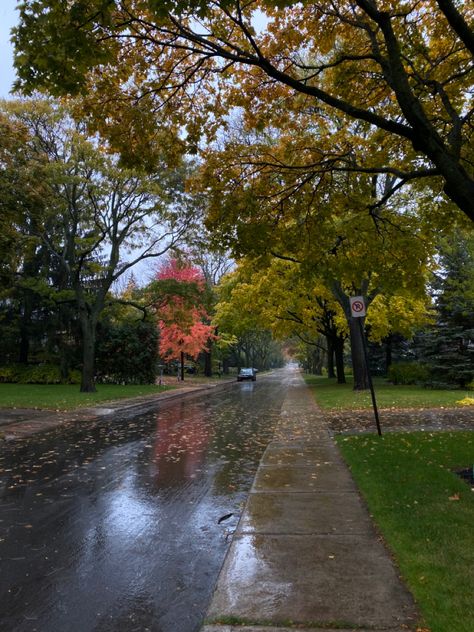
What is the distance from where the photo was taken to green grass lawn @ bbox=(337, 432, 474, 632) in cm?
355

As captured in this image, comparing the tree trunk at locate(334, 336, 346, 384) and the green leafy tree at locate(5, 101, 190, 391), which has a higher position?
the green leafy tree at locate(5, 101, 190, 391)

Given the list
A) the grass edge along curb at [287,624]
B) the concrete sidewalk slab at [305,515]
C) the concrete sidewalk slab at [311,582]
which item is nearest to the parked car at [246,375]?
the concrete sidewalk slab at [305,515]

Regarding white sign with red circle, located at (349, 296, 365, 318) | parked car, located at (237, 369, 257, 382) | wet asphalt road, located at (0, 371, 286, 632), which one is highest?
white sign with red circle, located at (349, 296, 365, 318)

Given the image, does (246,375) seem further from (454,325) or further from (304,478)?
(304,478)

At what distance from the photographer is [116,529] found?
17.8 feet

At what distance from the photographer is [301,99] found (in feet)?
32.0

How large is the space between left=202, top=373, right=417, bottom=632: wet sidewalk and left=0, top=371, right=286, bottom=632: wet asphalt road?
0.84ft

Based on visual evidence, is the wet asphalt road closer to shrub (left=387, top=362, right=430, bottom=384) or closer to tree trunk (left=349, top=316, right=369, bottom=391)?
tree trunk (left=349, top=316, right=369, bottom=391)

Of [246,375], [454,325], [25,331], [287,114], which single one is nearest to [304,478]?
[287,114]

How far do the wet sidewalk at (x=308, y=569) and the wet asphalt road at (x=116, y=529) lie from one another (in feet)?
0.84

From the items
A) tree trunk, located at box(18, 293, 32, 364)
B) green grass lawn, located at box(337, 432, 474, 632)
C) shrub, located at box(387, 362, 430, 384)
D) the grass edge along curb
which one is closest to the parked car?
shrub, located at box(387, 362, 430, 384)

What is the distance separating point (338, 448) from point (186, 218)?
1922 centimetres

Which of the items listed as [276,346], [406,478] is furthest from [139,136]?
[276,346]

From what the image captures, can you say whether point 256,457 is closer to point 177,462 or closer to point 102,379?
point 177,462
